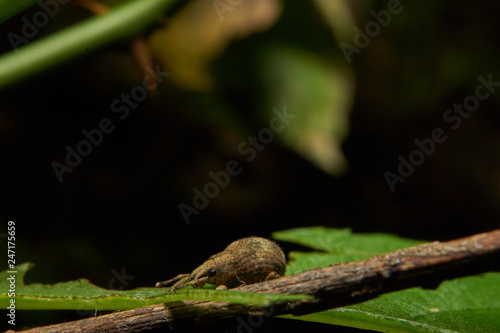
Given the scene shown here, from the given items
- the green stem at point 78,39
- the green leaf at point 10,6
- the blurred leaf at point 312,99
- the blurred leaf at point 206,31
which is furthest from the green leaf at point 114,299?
the blurred leaf at point 206,31

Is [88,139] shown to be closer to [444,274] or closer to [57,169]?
[57,169]

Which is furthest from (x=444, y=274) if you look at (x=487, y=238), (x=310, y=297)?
(x=310, y=297)

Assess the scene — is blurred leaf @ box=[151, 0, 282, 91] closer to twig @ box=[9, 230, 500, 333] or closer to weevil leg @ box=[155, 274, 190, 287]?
weevil leg @ box=[155, 274, 190, 287]

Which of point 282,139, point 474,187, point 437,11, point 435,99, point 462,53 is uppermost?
point 437,11

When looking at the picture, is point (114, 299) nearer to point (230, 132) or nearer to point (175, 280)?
point (175, 280)

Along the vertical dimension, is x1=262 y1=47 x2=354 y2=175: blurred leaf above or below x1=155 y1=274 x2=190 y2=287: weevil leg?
above

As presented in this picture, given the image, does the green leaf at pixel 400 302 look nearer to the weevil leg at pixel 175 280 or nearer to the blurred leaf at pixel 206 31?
the weevil leg at pixel 175 280

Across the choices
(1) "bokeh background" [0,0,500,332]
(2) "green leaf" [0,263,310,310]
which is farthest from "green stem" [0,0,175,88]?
(2) "green leaf" [0,263,310,310]
